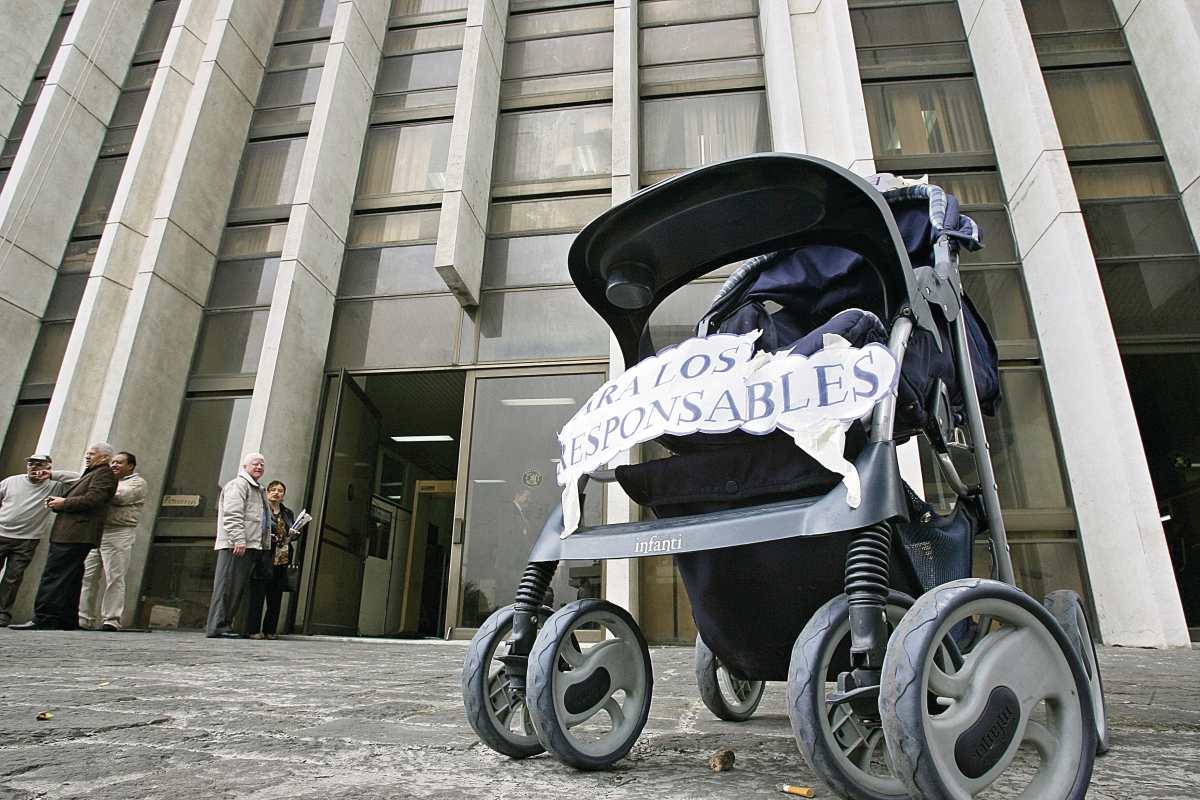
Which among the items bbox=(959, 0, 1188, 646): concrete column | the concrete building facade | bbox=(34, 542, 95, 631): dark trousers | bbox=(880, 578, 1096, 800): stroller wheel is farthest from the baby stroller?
bbox=(34, 542, 95, 631): dark trousers

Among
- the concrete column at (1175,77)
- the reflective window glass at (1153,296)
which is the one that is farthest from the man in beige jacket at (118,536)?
the concrete column at (1175,77)

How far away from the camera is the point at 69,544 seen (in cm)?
671

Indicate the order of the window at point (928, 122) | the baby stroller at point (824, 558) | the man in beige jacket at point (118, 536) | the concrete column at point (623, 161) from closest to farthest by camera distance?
the baby stroller at point (824, 558) → the man in beige jacket at point (118, 536) → the concrete column at point (623, 161) → the window at point (928, 122)

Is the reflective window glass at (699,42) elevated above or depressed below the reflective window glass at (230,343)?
above

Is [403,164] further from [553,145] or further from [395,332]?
[395,332]

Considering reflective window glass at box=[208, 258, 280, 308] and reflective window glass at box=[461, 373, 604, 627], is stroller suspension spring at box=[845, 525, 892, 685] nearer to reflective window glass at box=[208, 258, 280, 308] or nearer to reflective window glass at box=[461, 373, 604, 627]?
reflective window glass at box=[461, 373, 604, 627]

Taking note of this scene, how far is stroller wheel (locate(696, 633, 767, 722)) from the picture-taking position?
7.82ft

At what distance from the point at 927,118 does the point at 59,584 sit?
1189 centimetres

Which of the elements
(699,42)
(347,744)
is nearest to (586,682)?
(347,744)

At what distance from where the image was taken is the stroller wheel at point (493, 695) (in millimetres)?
1679

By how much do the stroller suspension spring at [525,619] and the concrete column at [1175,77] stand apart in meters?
10.3

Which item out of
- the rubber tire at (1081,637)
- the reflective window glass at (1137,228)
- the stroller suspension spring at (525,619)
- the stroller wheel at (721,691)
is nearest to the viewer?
the stroller suspension spring at (525,619)

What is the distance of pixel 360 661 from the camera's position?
4.86 m

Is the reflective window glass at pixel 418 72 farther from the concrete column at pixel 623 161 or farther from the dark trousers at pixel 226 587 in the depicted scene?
the dark trousers at pixel 226 587
